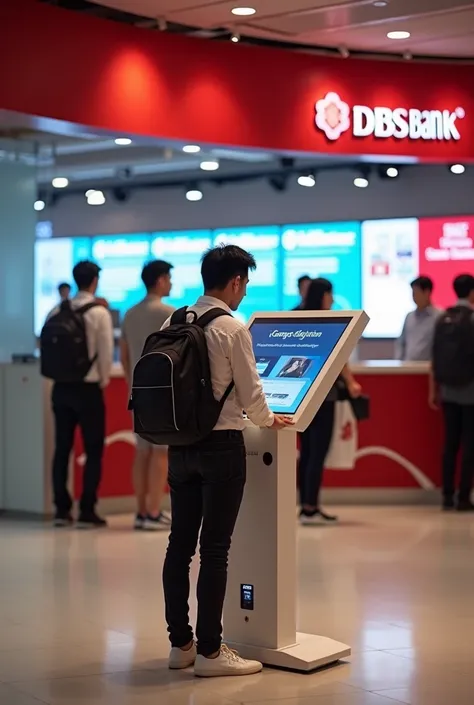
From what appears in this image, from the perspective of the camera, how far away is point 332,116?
9.14m

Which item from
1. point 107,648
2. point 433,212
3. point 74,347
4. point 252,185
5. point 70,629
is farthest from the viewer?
point 252,185

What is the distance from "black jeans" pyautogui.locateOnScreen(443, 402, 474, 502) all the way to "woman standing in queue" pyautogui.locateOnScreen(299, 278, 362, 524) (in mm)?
1141

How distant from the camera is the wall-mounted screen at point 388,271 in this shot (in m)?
14.2

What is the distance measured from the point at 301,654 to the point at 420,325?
581cm

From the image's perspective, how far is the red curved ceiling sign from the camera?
7.52 meters

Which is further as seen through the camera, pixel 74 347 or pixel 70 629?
pixel 74 347

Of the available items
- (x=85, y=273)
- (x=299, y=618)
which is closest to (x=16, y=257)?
(x=85, y=273)

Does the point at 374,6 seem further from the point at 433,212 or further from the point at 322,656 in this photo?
the point at 433,212

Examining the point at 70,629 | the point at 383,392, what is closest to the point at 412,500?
the point at 383,392

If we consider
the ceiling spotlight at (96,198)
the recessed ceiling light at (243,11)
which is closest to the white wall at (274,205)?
the ceiling spotlight at (96,198)

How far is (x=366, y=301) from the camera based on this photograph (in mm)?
14516

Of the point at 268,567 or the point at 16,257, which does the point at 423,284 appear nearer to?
the point at 16,257

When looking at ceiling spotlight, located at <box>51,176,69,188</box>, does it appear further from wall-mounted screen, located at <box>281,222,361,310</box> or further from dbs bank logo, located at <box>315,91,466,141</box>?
dbs bank logo, located at <box>315,91,466,141</box>

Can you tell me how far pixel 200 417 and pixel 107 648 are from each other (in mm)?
1164
